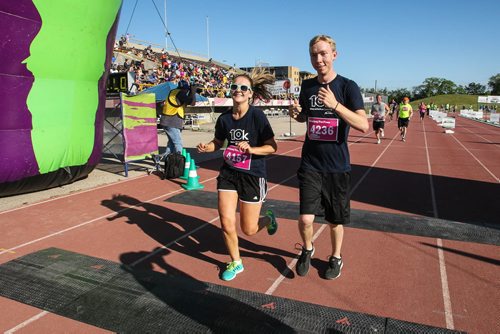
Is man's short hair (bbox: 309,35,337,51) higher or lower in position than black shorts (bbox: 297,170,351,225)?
higher

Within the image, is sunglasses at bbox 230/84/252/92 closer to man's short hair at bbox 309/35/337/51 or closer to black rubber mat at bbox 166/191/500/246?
man's short hair at bbox 309/35/337/51

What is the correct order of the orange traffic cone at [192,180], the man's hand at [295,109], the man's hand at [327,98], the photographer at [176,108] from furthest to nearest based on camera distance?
the photographer at [176,108]
the orange traffic cone at [192,180]
the man's hand at [295,109]
the man's hand at [327,98]

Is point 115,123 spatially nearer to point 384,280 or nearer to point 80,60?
point 80,60

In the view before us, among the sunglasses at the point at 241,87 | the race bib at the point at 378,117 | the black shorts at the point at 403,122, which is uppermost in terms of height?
the sunglasses at the point at 241,87

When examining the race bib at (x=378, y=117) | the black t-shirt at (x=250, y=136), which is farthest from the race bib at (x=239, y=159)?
the race bib at (x=378, y=117)

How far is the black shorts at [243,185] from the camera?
359cm

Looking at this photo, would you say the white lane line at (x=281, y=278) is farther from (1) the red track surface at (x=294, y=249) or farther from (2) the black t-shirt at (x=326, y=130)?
(2) the black t-shirt at (x=326, y=130)

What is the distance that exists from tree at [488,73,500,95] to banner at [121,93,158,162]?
434 ft

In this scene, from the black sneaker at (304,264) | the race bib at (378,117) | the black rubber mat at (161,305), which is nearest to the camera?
the black rubber mat at (161,305)

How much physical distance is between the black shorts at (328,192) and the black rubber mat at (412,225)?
1851 millimetres

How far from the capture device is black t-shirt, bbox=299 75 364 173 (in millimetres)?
3318

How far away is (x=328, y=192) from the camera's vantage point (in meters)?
3.46

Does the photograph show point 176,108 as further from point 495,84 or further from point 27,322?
point 495,84

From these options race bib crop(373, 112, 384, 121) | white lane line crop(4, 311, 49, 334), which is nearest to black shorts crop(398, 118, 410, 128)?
race bib crop(373, 112, 384, 121)
